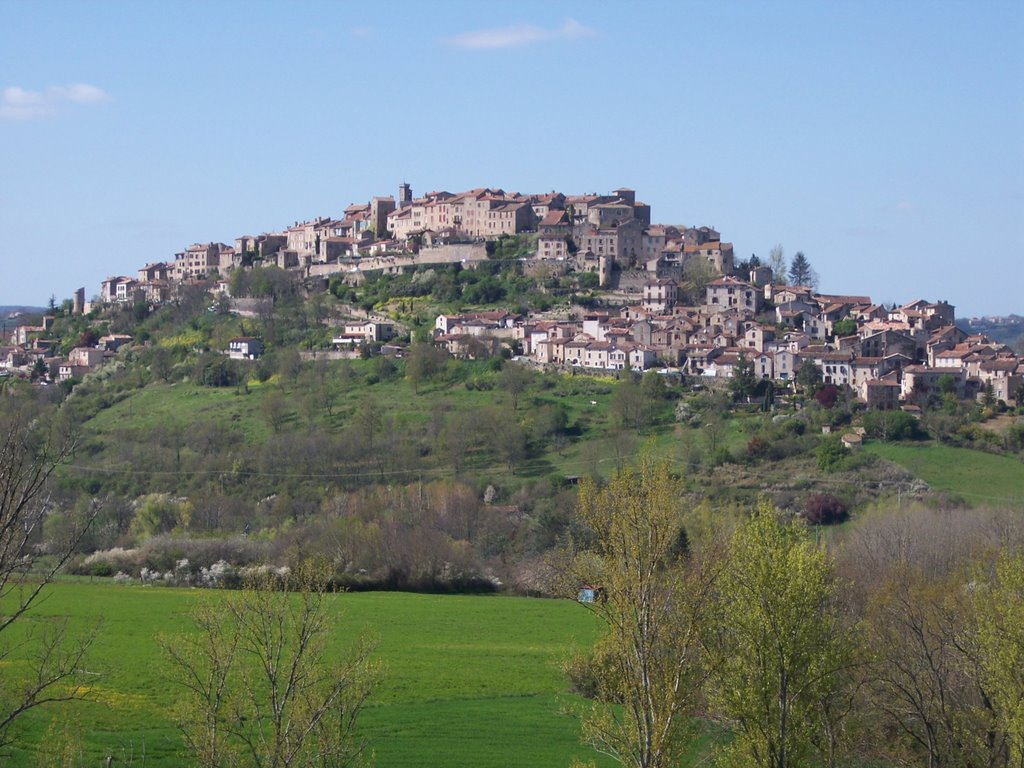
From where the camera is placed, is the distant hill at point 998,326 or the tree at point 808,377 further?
the distant hill at point 998,326

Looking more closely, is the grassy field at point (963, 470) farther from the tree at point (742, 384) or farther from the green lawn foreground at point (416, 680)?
the green lawn foreground at point (416, 680)

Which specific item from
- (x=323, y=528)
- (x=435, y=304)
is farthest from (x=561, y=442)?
(x=435, y=304)

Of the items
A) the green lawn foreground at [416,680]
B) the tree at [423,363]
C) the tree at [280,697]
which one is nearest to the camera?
the tree at [280,697]

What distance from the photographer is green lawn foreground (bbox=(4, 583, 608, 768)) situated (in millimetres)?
20250

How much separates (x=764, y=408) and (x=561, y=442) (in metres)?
8.40

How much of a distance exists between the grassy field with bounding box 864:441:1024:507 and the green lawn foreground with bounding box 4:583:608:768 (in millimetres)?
15886

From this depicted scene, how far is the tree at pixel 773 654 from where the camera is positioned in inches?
611

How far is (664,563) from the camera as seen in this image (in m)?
15.1

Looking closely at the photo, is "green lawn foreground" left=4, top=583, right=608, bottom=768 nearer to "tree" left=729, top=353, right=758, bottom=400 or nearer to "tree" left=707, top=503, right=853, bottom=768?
"tree" left=707, top=503, right=853, bottom=768

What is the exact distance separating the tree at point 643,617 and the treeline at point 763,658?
0.02 metres

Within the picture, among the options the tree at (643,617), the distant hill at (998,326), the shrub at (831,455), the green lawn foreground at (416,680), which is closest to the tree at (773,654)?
the tree at (643,617)

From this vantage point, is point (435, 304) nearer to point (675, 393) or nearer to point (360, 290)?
point (360, 290)

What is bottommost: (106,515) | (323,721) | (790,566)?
(106,515)

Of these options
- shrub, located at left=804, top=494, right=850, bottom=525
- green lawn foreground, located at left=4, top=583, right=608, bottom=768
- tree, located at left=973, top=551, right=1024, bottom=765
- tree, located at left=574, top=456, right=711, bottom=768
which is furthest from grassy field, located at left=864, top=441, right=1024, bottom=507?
tree, located at left=574, top=456, right=711, bottom=768
